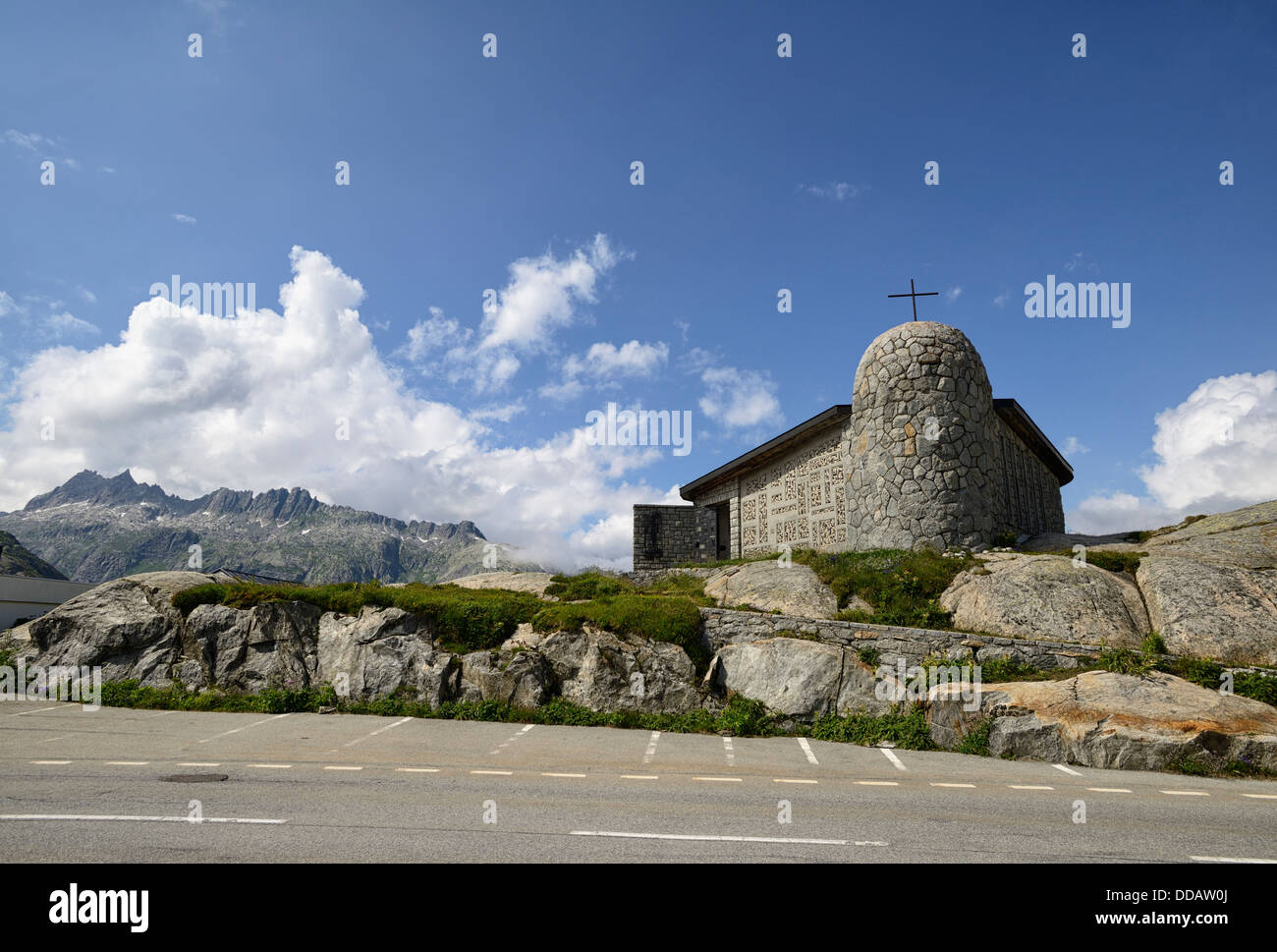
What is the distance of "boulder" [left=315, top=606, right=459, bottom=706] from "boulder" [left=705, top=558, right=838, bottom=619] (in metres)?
7.76

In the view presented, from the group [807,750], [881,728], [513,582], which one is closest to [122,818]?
[807,750]

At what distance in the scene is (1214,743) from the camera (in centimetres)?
1106

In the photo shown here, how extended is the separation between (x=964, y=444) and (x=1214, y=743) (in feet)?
40.4

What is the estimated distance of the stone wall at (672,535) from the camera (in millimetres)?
31609

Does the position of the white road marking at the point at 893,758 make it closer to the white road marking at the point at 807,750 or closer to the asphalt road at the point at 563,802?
the asphalt road at the point at 563,802

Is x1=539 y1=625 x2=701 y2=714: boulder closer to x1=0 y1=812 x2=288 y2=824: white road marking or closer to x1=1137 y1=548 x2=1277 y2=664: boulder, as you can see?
x1=0 y1=812 x2=288 y2=824: white road marking

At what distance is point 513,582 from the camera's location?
22922 millimetres

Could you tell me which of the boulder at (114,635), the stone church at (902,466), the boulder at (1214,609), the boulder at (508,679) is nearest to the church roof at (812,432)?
the stone church at (902,466)

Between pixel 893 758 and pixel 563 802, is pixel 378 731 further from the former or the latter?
pixel 893 758

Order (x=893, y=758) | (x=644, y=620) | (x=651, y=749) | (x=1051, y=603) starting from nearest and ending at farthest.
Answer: (x=893, y=758) < (x=651, y=749) < (x=1051, y=603) < (x=644, y=620)

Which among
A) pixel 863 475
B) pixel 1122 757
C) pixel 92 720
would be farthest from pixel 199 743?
pixel 863 475

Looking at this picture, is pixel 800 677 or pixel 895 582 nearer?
pixel 800 677

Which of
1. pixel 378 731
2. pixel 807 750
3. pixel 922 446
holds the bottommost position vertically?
pixel 807 750

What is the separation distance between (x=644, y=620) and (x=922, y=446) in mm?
11809
